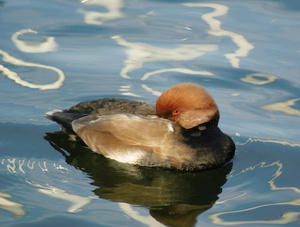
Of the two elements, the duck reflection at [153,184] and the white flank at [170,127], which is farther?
the white flank at [170,127]

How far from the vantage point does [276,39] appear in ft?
41.8

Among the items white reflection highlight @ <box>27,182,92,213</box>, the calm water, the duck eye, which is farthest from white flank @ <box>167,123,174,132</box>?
white reflection highlight @ <box>27,182,92,213</box>

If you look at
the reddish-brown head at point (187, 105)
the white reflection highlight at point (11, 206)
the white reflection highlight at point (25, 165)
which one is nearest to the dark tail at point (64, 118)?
the white reflection highlight at point (25, 165)

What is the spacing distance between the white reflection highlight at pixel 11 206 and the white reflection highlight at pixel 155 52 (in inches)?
154

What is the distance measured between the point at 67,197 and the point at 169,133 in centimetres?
143

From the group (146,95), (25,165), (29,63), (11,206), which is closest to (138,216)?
(11,206)

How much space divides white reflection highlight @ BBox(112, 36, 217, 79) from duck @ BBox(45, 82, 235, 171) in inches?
95.0

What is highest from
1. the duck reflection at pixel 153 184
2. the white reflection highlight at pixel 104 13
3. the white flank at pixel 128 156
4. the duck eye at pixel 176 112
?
the duck eye at pixel 176 112

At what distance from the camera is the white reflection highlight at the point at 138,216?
7827 mm

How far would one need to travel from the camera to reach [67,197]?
8.27 metres

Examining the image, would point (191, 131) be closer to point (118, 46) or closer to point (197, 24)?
point (118, 46)

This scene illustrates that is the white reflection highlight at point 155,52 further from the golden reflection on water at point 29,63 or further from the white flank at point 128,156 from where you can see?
the white flank at point 128,156

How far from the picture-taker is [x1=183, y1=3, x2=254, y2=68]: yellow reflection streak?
12055mm

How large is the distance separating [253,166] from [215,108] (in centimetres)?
70
